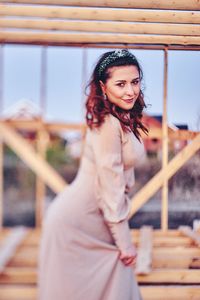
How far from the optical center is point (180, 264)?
2598 millimetres

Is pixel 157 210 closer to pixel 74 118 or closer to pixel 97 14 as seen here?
pixel 74 118

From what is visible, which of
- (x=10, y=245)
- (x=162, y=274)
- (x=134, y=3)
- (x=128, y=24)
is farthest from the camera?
(x=10, y=245)

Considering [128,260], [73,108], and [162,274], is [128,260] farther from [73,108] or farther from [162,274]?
[73,108]

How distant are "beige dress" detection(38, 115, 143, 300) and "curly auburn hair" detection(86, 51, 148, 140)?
1.2 inches

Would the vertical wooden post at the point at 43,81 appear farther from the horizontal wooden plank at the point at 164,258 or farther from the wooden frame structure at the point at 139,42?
the horizontal wooden plank at the point at 164,258

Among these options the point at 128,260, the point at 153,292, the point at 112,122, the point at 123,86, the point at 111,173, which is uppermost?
the point at 123,86

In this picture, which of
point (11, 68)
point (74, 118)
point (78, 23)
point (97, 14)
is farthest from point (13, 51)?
point (97, 14)

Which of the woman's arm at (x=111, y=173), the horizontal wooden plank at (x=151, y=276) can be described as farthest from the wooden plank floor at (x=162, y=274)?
the woman's arm at (x=111, y=173)

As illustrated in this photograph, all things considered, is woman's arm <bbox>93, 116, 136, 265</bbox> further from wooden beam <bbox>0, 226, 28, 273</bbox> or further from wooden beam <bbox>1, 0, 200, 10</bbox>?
wooden beam <bbox>0, 226, 28, 273</bbox>

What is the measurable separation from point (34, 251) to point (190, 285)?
115cm

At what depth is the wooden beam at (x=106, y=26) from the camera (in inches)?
73.5

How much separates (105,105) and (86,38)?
2.50 ft

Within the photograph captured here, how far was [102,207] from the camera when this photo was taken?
1.68 m

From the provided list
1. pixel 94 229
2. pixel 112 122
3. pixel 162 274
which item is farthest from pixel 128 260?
pixel 162 274
